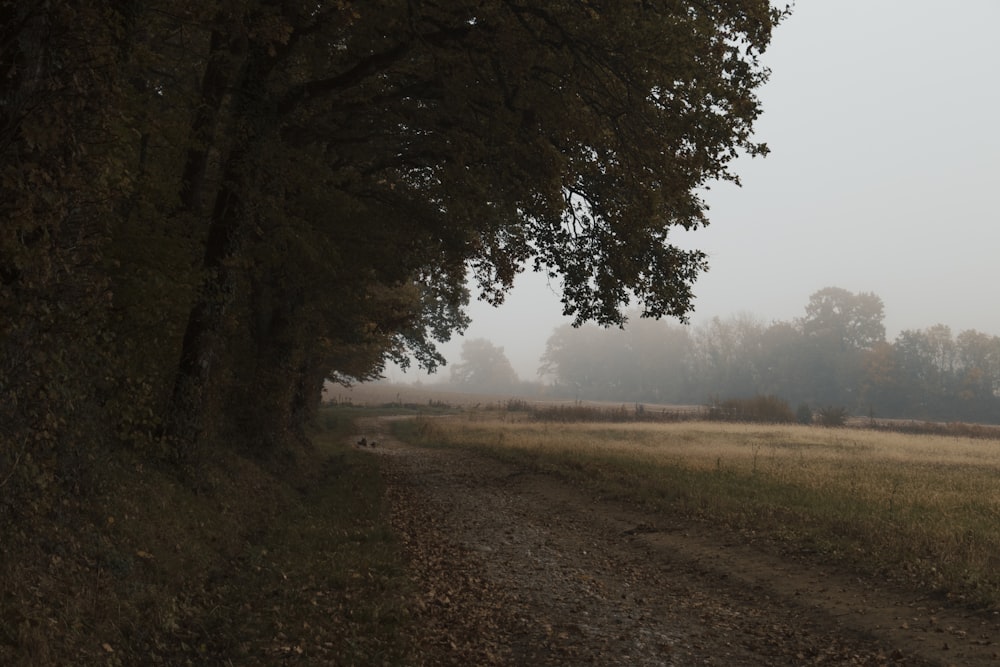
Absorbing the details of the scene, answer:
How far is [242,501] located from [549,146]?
8.84 m

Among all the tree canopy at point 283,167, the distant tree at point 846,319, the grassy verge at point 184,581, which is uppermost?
the distant tree at point 846,319

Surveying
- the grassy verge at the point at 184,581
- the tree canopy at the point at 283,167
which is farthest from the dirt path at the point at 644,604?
the tree canopy at the point at 283,167

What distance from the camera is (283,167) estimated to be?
1219 centimetres

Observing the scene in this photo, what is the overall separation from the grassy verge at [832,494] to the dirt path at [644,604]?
2.98 feet

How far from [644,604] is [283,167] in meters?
9.34

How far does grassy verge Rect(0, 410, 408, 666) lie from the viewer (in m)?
5.86

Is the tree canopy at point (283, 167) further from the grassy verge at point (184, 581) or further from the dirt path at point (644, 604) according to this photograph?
the dirt path at point (644, 604)

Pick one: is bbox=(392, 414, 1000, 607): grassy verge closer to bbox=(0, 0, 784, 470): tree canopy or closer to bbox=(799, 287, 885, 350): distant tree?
bbox=(0, 0, 784, 470): tree canopy

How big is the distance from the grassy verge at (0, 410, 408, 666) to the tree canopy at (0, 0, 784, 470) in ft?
3.02

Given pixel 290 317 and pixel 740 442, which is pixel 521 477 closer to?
pixel 290 317

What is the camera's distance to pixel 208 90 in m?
13.8

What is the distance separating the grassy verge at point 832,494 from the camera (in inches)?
427

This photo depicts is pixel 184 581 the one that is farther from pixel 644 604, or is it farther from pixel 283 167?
pixel 283 167

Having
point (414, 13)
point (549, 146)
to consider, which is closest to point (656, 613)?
point (549, 146)
